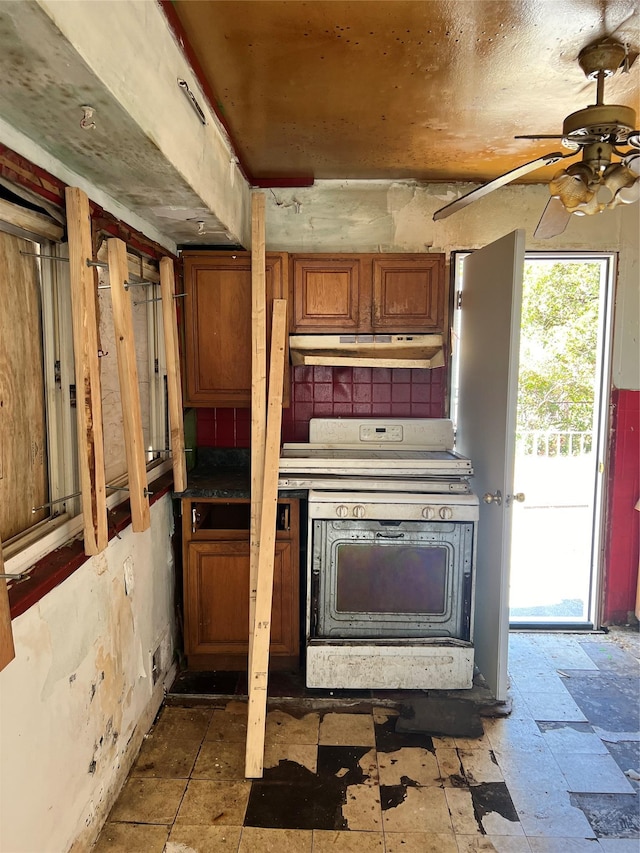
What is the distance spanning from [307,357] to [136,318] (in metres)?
0.86

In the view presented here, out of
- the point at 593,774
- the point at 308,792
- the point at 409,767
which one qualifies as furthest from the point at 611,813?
the point at 308,792

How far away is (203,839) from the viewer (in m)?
1.77

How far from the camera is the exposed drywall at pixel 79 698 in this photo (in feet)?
4.39

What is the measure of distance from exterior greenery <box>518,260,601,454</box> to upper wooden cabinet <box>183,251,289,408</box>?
291 cm

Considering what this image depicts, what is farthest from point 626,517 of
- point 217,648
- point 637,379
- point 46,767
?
point 46,767

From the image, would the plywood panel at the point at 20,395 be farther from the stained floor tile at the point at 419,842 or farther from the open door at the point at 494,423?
the open door at the point at 494,423

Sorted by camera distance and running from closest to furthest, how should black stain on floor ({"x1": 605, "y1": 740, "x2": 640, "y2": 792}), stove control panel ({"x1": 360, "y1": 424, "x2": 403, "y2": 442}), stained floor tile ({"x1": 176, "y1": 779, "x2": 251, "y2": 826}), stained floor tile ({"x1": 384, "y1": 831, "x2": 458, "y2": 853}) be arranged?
stained floor tile ({"x1": 384, "y1": 831, "x2": 458, "y2": 853}) → stained floor tile ({"x1": 176, "y1": 779, "x2": 251, "y2": 826}) → black stain on floor ({"x1": 605, "y1": 740, "x2": 640, "y2": 792}) → stove control panel ({"x1": 360, "y1": 424, "x2": 403, "y2": 442})

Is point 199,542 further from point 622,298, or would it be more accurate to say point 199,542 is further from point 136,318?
point 622,298

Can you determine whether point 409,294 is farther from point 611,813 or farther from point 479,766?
point 611,813

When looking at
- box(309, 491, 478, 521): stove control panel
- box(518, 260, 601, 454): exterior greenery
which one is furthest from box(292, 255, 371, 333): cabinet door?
box(518, 260, 601, 454): exterior greenery

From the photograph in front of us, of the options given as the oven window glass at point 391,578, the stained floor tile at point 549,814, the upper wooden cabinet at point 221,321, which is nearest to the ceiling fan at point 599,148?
the upper wooden cabinet at point 221,321

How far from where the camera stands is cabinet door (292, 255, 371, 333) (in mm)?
2869

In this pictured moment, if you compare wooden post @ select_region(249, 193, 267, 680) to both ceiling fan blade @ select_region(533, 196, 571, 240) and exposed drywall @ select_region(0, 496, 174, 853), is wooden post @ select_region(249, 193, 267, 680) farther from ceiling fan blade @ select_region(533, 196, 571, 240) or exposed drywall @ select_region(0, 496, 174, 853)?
ceiling fan blade @ select_region(533, 196, 571, 240)

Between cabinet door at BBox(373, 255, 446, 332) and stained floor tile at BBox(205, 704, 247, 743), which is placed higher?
cabinet door at BBox(373, 255, 446, 332)
